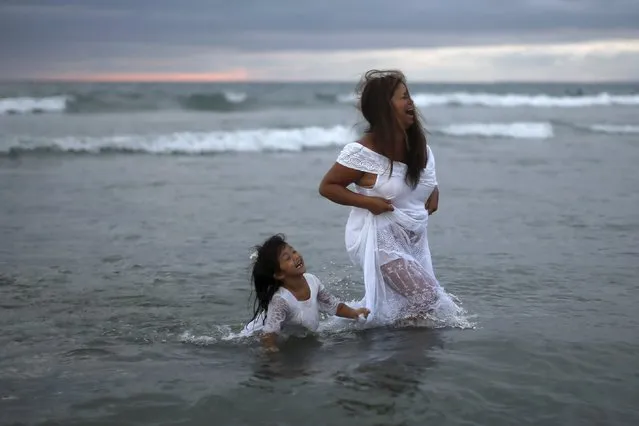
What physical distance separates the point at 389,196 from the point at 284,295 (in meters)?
0.94

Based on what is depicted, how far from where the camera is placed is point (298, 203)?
12.4 meters

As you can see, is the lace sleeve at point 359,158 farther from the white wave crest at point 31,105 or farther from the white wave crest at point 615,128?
the white wave crest at point 31,105

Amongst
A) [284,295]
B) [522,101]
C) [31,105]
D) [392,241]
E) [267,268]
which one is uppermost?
[522,101]

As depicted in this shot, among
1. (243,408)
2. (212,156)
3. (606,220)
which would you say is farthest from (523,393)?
(212,156)

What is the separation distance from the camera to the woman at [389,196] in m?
5.39

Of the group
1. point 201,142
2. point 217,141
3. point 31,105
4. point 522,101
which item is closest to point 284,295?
point 201,142

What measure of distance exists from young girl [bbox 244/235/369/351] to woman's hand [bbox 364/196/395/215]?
0.55 metres

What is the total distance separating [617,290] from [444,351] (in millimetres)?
2372

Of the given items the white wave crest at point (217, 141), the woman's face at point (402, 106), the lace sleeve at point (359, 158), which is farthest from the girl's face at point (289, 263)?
the white wave crest at point (217, 141)

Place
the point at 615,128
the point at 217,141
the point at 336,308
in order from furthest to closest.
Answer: the point at 615,128
the point at 217,141
the point at 336,308

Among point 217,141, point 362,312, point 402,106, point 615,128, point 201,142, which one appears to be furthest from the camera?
point 615,128

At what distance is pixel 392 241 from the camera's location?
18.3 ft

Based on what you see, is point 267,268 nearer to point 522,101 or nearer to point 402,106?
point 402,106

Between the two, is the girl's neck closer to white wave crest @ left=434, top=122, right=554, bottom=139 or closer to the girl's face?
the girl's face
